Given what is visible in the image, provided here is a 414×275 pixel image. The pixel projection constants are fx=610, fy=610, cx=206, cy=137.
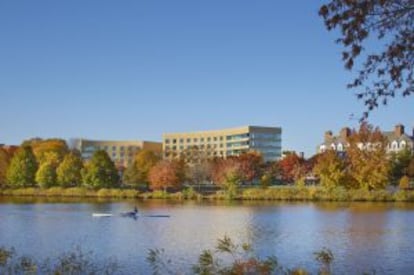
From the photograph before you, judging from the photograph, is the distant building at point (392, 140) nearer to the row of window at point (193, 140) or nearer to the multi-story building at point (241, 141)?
the multi-story building at point (241, 141)

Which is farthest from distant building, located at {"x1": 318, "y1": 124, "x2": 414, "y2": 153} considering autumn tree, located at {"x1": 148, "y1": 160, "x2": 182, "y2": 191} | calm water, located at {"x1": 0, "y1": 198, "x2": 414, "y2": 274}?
calm water, located at {"x1": 0, "y1": 198, "x2": 414, "y2": 274}

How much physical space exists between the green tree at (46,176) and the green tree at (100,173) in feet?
17.7

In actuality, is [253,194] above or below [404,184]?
below

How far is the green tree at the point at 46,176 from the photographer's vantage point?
9775cm

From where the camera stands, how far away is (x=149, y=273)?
917 inches

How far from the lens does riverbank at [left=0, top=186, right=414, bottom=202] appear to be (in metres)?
78.7

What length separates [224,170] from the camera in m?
100

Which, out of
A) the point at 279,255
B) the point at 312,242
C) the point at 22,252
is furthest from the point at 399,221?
the point at 22,252

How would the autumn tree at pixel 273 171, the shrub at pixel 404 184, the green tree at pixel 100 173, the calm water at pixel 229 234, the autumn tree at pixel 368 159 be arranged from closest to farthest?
the calm water at pixel 229 234, the autumn tree at pixel 368 159, the shrub at pixel 404 184, the green tree at pixel 100 173, the autumn tree at pixel 273 171

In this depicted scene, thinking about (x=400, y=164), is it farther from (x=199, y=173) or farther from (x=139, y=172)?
(x=139, y=172)

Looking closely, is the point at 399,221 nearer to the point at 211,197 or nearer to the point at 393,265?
the point at 393,265

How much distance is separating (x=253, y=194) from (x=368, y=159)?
16.3 metres

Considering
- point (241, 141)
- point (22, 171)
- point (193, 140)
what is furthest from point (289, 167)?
point (193, 140)

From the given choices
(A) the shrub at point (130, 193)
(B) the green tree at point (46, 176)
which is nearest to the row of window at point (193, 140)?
(B) the green tree at point (46, 176)
